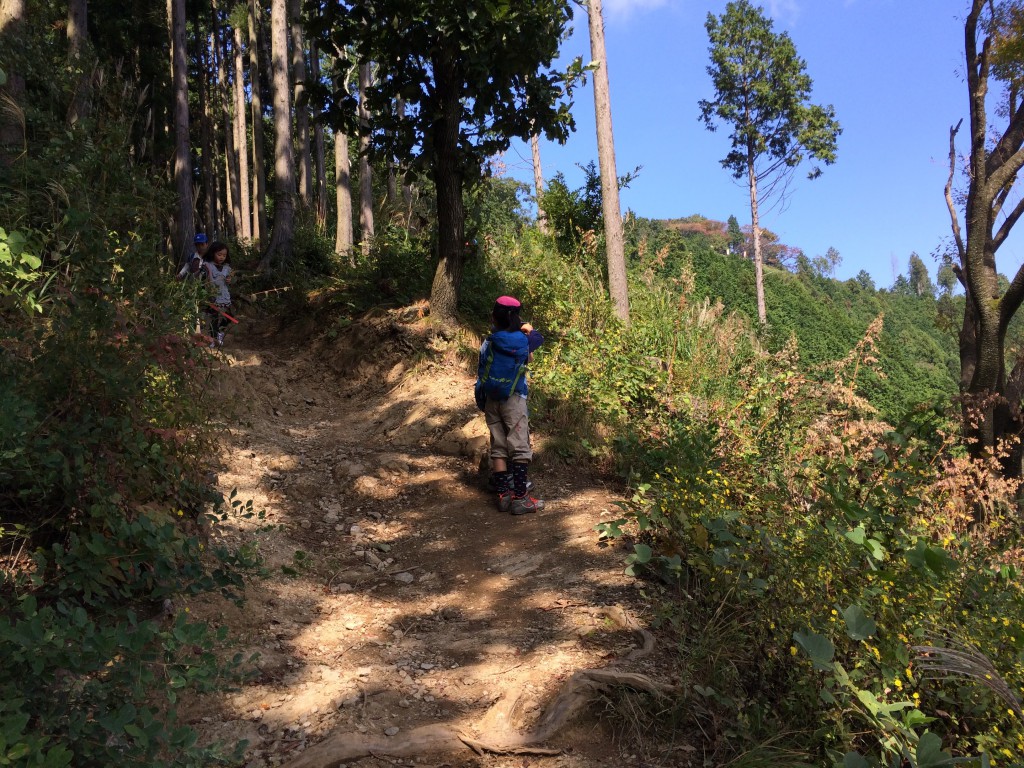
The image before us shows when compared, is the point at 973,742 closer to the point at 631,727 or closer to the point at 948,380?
the point at 631,727

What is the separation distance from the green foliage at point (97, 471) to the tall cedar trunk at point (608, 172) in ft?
20.0

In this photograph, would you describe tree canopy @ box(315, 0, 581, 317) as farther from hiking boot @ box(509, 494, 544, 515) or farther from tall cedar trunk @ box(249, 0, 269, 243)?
tall cedar trunk @ box(249, 0, 269, 243)

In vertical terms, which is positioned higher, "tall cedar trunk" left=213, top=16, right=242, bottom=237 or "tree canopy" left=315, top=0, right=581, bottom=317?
"tall cedar trunk" left=213, top=16, right=242, bottom=237

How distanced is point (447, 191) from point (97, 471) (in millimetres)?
6188

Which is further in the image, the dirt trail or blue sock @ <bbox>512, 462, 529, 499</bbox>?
blue sock @ <bbox>512, 462, 529, 499</bbox>

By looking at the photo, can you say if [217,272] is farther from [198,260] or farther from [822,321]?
[822,321]

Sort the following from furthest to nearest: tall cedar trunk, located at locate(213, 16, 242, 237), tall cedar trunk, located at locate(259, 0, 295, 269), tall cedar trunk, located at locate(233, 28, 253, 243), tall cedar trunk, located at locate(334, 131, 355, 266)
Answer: tall cedar trunk, located at locate(213, 16, 242, 237) < tall cedar trunk, located at locate(233, 28, 253, 243) < tall cedar trunk, located at locate(334, 131, 355, 266) < tall cedar trunk, located at locate(259, 0, 295, 269)

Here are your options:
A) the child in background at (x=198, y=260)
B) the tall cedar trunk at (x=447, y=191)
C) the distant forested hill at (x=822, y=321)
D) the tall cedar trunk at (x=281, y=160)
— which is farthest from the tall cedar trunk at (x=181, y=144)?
the distant forested hill at (x=822, y=321)

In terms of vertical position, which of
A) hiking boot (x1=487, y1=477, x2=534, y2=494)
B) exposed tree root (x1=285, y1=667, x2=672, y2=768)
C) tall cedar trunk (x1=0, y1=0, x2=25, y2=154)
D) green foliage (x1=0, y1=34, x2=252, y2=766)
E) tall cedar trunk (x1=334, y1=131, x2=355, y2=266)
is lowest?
exposed tree root (x1=285, y1=667, x2=672, y2=768)

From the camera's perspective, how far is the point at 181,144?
13156 millimetres

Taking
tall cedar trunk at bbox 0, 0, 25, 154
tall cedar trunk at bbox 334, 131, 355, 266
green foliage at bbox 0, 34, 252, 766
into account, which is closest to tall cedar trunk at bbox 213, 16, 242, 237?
tall cedar trunk at bbox 334, 131, 355, 266

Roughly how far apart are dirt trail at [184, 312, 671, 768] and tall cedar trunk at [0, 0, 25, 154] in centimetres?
260

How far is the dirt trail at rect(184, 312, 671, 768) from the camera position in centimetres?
293

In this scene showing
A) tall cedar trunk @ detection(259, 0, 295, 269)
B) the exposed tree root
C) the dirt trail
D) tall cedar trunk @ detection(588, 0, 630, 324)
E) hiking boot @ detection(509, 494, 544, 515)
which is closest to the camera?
the exposed tree root
